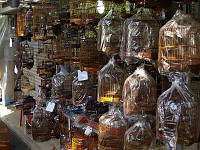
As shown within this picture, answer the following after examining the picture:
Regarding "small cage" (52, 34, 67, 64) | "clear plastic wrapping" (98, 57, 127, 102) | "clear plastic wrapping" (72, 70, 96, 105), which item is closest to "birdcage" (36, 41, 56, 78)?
"small cage" (52, 34, 67, 64)

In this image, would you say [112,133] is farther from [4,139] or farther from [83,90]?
[4,139]

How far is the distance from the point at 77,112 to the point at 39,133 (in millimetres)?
993

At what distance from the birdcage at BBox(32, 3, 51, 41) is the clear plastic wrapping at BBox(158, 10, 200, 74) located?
2.35m

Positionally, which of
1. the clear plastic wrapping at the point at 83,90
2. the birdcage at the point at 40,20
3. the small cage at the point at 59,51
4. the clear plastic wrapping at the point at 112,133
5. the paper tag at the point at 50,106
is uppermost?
the birdcage at the point at 40,20

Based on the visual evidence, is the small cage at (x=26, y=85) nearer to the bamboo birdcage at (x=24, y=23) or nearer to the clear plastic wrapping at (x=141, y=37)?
the bamboo birdcage at (x=24, y=23)

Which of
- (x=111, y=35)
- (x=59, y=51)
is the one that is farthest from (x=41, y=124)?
(x=111, y=35)

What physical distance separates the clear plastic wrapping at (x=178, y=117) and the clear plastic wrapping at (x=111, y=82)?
0.58m

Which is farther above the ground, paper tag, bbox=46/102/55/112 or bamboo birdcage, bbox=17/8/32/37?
bamboo birdcage, bbox=17/8/32/37

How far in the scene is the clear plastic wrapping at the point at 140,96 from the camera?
5.73 ft

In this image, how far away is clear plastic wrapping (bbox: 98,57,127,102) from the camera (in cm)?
211

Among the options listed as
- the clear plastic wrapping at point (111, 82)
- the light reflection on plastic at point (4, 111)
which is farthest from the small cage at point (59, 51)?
the light reflection on plastic at point (4, 111)

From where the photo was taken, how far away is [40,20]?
370cm

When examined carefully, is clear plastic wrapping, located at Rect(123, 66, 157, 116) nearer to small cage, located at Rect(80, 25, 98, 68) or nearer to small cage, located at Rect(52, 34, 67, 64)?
small cage, located at Rect(80, 25, 98, 68)

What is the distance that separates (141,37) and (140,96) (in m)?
0.32
